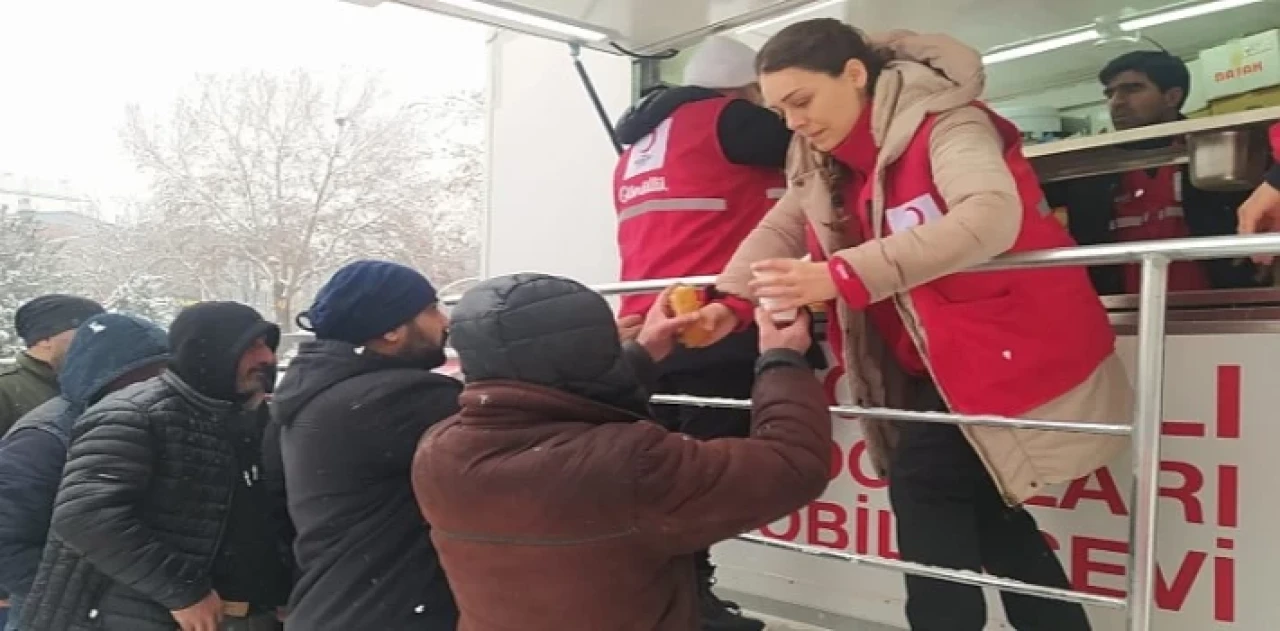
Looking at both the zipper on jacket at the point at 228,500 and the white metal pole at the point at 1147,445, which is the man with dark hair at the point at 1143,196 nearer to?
the white metal pole at the point at 1147,445

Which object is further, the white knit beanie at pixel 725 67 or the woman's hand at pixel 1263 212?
the white knit beanie at pixel 725 67

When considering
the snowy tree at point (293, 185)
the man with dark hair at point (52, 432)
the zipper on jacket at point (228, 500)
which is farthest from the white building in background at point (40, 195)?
the zipper on jacket at point (228, 500)

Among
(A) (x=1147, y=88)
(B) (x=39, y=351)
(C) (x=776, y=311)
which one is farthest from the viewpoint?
(B) (x=39, y=351)

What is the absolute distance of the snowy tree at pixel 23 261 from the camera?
698cm

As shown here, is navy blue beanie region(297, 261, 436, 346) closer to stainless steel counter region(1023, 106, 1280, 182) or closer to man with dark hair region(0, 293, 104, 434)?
stainless steel counter region(1023, 106, 1280, 182)

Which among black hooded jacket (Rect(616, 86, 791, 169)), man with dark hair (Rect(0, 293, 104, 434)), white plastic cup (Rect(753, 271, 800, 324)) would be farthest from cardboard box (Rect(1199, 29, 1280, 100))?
man with dark hair (Rect(0, 293, 104, 434))

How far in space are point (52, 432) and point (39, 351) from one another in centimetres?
117

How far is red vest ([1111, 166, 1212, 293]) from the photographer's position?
2.90 m

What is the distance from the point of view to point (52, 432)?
9.70ft

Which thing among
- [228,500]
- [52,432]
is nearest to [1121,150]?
[228,500]

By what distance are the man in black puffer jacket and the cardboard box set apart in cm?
256

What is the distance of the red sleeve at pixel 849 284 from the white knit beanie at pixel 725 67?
3.35ft

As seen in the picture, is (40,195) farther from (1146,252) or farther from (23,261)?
(1146,252)

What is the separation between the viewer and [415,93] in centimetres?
946
